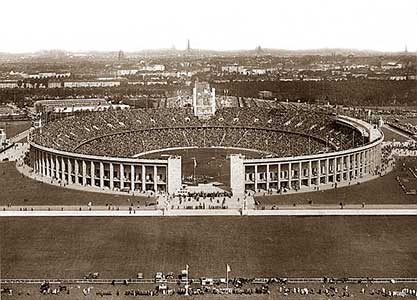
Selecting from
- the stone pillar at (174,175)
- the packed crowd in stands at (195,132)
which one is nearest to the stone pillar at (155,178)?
the stone pillar at (174,175)

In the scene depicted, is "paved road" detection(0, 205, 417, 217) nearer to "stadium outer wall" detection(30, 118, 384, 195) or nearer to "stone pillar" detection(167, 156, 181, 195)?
"stadium outer wall" detection(30, 118, 384, 195)

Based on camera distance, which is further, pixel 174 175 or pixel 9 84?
pixel 9 84

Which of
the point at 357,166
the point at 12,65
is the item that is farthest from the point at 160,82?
the point at 357,166

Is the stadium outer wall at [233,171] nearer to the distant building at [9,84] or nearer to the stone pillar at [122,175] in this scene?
the stone pillar at [122,175]

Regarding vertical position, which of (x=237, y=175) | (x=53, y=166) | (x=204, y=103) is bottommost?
(x=53, y=166)

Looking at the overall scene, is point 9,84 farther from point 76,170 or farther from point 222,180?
point 222,180

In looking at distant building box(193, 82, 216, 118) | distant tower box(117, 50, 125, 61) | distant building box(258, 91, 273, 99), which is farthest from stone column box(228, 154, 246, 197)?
distant building box(258, 91, 273, 99)

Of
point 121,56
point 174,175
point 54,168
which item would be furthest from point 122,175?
point 121,56
